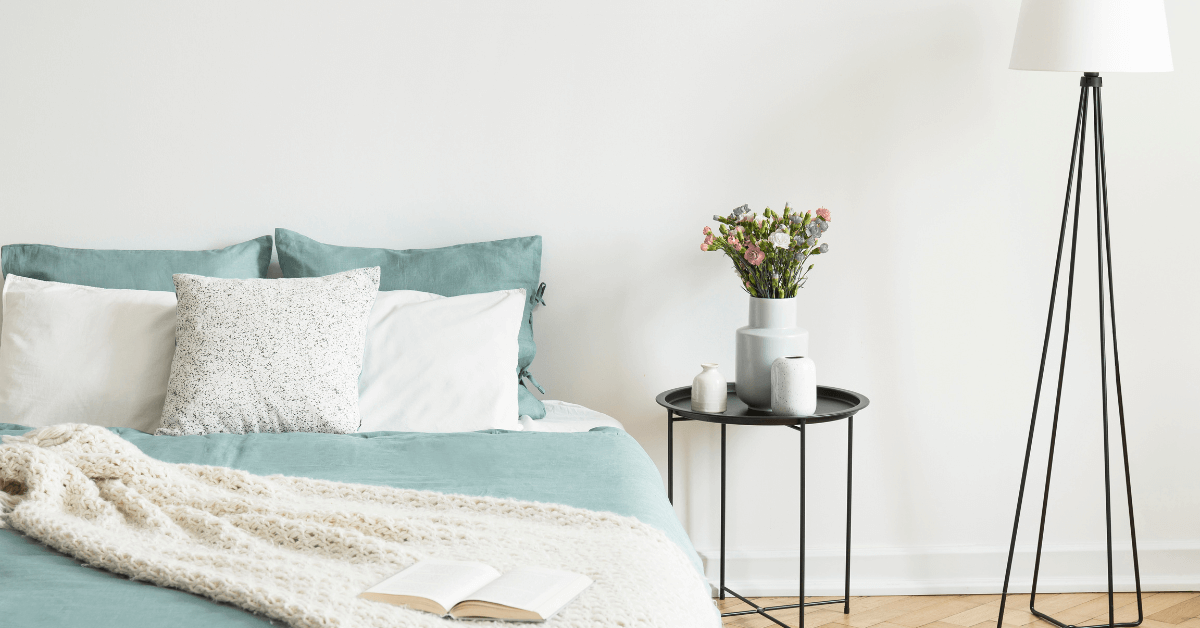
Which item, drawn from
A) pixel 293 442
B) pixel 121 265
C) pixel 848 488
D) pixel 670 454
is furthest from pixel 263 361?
pixel 848 488

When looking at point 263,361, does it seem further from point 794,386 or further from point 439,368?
point 794,386

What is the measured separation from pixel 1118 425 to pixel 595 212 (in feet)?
5.31

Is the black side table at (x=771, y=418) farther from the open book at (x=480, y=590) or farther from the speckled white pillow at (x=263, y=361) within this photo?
the open book at (x=480, y=590)

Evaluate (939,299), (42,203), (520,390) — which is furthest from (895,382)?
(42,203)

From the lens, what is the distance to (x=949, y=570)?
2.73 metres

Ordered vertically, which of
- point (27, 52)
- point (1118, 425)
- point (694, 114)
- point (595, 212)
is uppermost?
point (27, 52)

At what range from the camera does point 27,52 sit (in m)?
2.59

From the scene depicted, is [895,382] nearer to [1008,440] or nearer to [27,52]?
[1008,440]

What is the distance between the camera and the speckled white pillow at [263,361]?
2064 millimetres

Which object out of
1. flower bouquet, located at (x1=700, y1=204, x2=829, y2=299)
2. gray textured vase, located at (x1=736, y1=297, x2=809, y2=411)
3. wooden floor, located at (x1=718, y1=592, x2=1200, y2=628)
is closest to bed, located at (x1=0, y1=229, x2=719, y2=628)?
gray textured vase, located at (x1=736, y1=297, x2=809, y2=411)

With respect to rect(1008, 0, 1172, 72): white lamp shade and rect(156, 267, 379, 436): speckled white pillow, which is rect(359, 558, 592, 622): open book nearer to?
rect(156, 267, 379, 436): speckled white pillow

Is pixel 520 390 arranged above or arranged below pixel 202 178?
below

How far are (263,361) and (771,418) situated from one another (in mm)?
1185

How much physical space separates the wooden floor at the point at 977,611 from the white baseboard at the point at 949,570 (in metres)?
0.03
